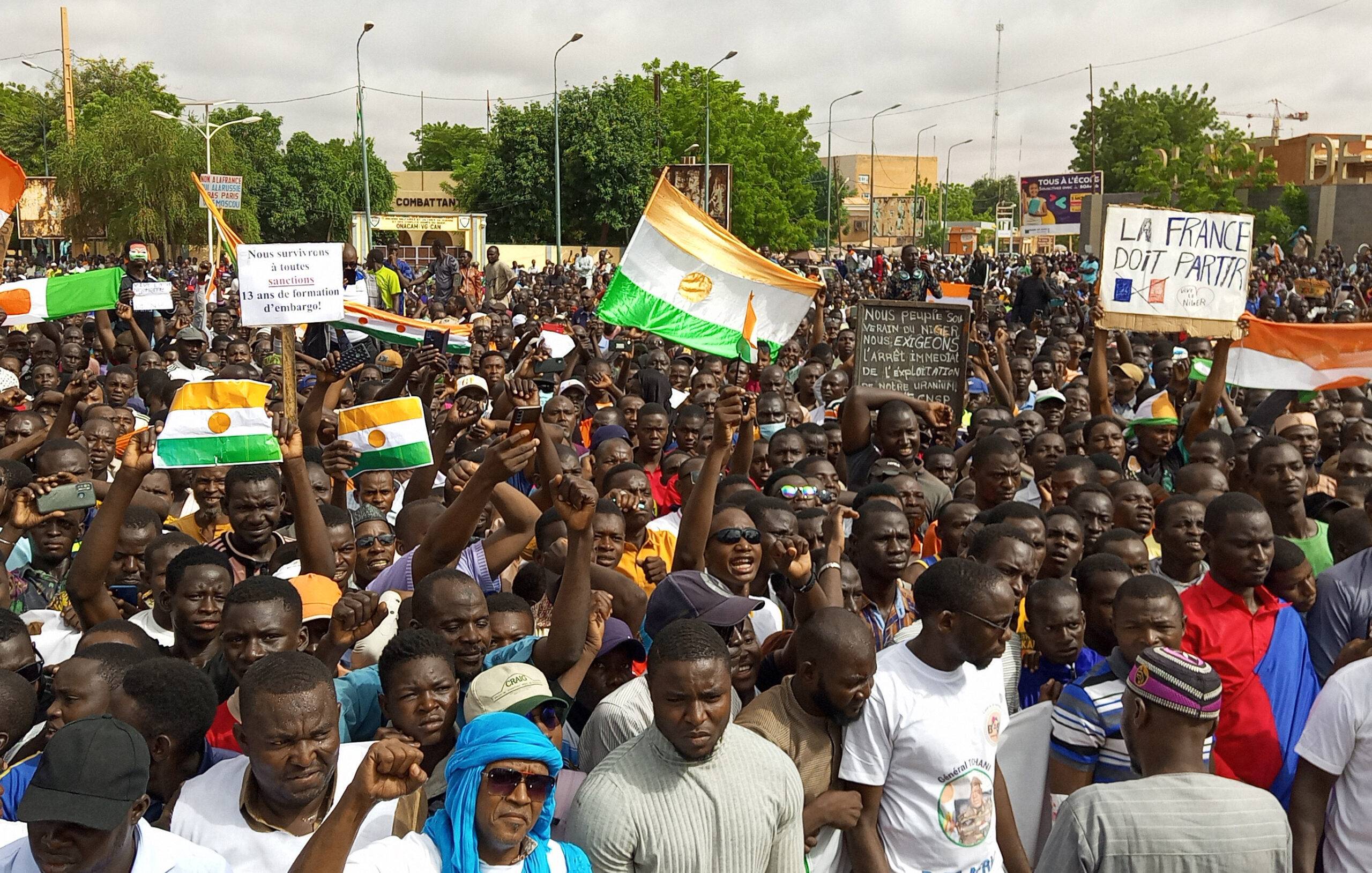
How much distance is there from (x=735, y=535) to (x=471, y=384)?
12.4 ft

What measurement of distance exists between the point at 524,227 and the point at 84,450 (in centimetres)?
4493

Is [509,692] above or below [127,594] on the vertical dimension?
above

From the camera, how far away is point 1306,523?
5727mm

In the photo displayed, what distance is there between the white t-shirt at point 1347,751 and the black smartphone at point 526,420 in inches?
102

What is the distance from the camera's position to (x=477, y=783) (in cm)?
296

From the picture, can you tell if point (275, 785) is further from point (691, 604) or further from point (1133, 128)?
point (1133, 128)

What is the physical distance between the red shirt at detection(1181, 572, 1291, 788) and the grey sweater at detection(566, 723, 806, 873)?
1559 mm

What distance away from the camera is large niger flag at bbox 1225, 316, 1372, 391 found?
352 inches

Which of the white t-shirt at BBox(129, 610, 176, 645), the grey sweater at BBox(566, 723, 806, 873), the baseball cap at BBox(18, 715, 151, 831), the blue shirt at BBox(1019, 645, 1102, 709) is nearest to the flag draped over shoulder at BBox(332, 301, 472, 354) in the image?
the white t-shirt at BBox(129, 610, 176, 645)

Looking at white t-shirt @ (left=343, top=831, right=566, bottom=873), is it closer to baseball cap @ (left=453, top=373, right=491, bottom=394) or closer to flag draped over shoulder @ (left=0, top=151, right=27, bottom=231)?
baseball cap @ (left=453, top=373, right=491, bottom=394)

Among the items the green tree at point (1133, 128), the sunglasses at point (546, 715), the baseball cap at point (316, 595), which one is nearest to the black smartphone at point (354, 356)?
the baseball cap at point (316, 595)

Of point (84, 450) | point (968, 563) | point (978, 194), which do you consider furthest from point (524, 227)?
point (978, 194)

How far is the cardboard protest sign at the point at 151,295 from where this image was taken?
1303cm

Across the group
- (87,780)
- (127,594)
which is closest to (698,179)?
(127,594)
